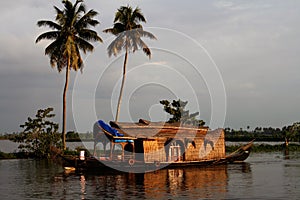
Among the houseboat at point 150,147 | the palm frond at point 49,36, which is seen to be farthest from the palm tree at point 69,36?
the houseboat at point 150,147

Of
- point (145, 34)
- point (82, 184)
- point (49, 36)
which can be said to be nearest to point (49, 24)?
point (49, 36)

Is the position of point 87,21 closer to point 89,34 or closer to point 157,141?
point 89,34

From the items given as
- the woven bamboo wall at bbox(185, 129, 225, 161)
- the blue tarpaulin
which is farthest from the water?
the blue tarpaulin

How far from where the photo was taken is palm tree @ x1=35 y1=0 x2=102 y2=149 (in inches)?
1228

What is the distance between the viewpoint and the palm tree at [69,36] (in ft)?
102

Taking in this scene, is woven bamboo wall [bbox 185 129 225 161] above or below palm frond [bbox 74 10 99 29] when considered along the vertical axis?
below

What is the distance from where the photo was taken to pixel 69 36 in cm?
3098

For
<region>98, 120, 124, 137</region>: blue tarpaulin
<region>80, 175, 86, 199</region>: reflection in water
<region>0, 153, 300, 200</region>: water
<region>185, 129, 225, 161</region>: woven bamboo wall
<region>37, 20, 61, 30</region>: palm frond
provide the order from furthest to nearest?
<region>37, 20, 61, 30</region>: palm frond
<region>185, 129, 225, 161</region>: woven bamboo wall
<region>98, 120, 124, 137</region>: blue tarpaulin
<region>80, 175, 86, 199</region>: reflection in water
<region>0, 153, 300, 200</region>: water

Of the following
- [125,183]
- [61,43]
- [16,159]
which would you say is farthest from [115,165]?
[16,159]

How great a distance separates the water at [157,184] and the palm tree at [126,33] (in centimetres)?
1003

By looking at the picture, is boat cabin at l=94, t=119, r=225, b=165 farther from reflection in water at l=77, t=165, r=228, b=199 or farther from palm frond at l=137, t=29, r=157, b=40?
palm frond at l=137, t=29, r=157, b=40

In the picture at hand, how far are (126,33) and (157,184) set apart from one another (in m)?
16.0

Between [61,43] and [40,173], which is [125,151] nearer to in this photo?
[40,173]

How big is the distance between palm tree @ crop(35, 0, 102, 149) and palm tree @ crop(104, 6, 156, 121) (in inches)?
62.6
